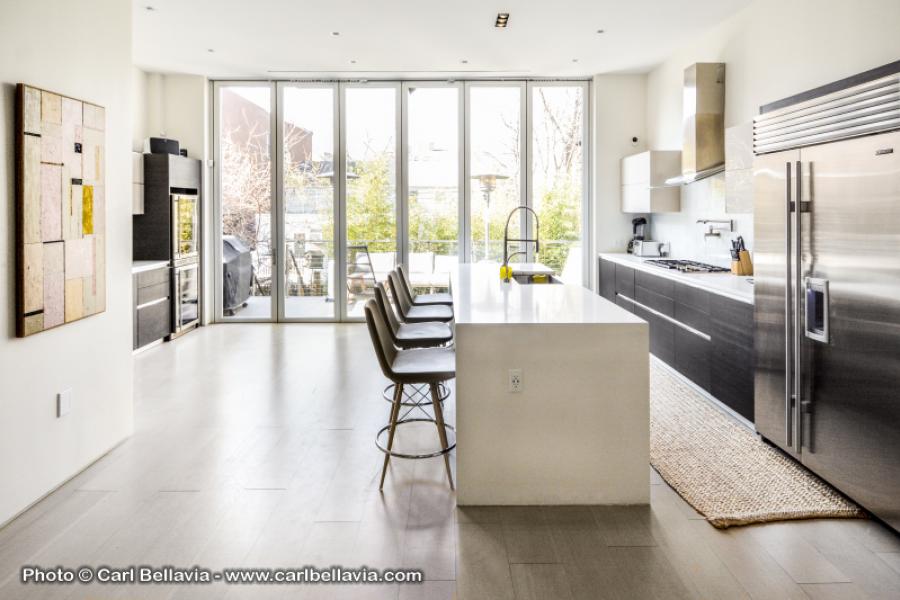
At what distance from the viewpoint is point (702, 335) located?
478cm

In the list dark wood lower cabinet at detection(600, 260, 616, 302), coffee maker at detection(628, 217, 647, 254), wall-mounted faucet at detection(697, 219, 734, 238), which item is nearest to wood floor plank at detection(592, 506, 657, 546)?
wall-mounted faucet at detection(697, 219, 734, 238)

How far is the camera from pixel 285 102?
27.2 ft

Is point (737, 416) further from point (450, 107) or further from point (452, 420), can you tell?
point (450, 107)

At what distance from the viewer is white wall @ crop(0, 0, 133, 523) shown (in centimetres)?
284

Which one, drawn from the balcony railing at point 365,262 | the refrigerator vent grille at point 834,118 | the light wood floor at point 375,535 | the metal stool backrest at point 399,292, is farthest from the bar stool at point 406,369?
the balcony railing at point 365,262

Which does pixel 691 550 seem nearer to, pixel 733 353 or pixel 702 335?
pixel 733 353

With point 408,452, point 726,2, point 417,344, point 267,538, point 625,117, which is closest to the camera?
point 267,538

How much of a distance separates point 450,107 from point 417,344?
5034 mm

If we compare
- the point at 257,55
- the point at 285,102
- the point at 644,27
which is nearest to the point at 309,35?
the point at 257,55

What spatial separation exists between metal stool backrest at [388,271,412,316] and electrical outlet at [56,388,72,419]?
211 centimetres

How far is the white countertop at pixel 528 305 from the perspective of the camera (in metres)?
3.07

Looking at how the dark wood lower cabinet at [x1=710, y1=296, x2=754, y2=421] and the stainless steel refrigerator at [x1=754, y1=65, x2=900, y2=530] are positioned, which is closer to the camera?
the stainless steel refrigerator at [x1=754, y1=65, x2=900, y2=530]

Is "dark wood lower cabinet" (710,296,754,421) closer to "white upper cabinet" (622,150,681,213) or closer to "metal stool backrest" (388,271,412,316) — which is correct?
"metal stool backrest" (388,271,412,316)

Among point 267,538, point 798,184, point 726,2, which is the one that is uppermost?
point 726,2
